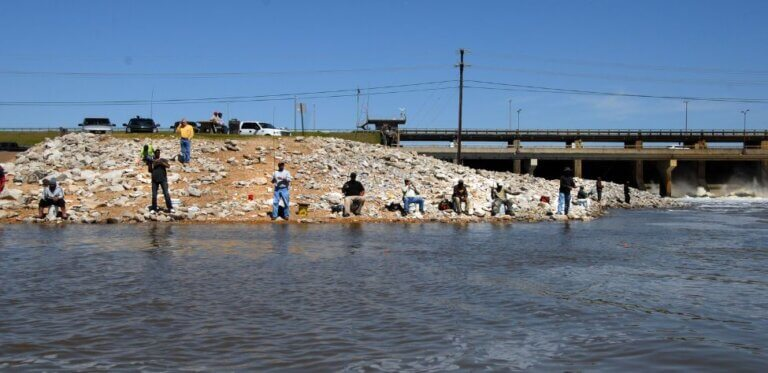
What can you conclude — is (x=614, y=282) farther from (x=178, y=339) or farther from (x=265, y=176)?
(x=265, y=176)

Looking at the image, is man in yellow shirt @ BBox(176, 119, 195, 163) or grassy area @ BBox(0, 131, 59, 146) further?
grassy area @ BBox(0, 131, 59, 146)

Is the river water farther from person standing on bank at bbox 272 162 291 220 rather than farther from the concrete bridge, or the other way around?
the concrete bridge

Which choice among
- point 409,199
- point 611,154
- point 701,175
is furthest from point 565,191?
point 701,175

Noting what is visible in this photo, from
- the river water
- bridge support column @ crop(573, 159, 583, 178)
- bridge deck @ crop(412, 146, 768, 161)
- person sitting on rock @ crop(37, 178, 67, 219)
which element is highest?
bridge deck @ crop(412, 146, 768, 161)

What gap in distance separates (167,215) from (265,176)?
6.96m

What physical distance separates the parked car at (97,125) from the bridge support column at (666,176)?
52.3 m

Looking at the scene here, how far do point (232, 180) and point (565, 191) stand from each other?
1380 cm

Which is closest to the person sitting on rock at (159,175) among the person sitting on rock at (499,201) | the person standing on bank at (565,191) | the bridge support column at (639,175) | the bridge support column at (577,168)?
the person sitting on rock at (499,201)

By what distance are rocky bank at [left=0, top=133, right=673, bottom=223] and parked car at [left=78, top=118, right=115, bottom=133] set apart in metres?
11.8

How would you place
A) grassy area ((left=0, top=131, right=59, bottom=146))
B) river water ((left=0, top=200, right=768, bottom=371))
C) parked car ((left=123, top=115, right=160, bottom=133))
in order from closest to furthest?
river water ((left=0, top=200, right=768, bottom=371)), parked car ((left=123, top=115, right=160, bottom=133)), grassy area ((left=0, top=131, right=59, bottom=146))

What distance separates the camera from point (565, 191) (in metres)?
29.3

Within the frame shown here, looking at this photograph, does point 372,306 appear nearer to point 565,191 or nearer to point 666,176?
point 565,191

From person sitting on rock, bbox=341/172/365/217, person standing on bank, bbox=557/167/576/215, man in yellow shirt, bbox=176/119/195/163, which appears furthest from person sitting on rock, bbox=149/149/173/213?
person standing on bank, bbox=557/167/576/215

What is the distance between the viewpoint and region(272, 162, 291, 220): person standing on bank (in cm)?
2389
